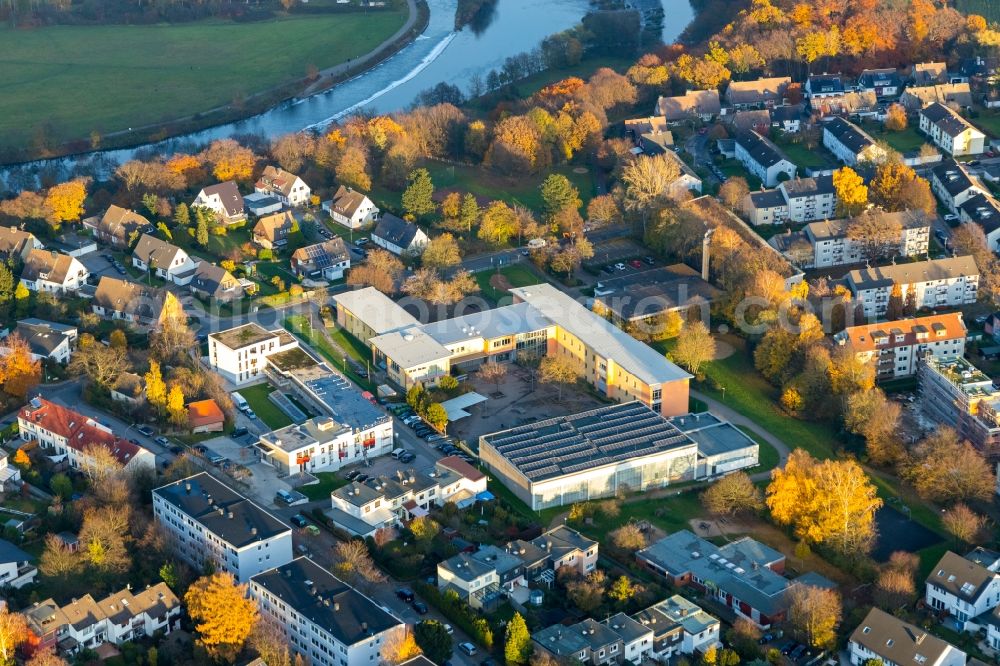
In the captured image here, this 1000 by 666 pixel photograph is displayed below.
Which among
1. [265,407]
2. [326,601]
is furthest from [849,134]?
[326,601]

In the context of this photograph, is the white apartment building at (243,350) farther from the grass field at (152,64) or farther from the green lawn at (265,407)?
the grass field at (152,64)

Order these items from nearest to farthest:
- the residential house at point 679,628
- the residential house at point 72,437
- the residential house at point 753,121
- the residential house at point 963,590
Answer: the residential house at point 679,628, the residential house at point 963,590, the residential house at point 72,437, the residential house at point 753,121

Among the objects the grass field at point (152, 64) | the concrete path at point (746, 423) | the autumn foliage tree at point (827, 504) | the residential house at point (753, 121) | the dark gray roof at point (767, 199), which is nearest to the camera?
the autumn foliage tree at point (827, 504)

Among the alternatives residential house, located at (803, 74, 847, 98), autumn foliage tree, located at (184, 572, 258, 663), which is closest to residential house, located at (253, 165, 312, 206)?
residential house, located at (803, 74, 847, 98)

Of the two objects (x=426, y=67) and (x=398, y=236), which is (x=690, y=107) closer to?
(x=398, y=236)

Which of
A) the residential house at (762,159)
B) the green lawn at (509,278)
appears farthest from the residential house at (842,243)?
the green lawn at (509,278)

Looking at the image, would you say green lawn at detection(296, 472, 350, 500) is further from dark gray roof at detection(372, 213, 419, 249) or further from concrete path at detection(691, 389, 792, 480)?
dark gray roof at detection(372, 213, 419, 249)
